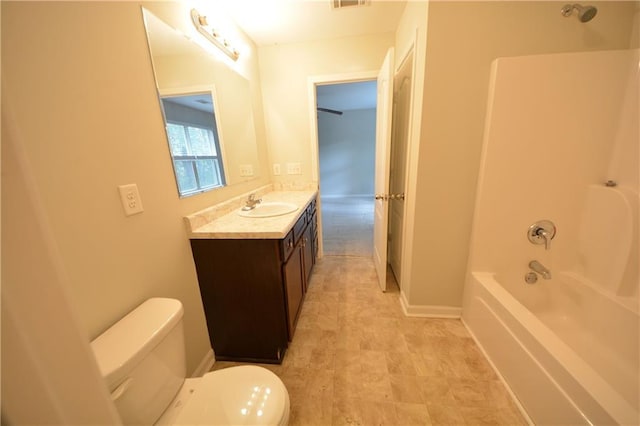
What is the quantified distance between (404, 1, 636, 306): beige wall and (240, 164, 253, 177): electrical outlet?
140 cm

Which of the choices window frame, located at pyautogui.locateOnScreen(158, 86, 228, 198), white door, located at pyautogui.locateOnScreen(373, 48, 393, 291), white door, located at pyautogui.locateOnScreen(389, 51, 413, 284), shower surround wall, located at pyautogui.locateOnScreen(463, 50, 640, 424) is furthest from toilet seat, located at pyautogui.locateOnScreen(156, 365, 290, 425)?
white door, located at pyautogui.locateOnScreen(389, 51, 413, 284)

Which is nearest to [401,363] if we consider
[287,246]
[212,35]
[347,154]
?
[287,246]

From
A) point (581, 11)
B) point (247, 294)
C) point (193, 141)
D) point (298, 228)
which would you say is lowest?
point (247, 294)

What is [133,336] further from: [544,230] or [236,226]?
[544,230]

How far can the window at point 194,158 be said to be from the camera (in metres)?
1.18

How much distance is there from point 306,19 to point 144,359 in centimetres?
237

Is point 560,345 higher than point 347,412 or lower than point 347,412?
higher

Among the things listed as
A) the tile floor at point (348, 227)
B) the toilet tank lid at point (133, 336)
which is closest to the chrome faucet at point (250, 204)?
the toilet tank lid at point (133, 336)

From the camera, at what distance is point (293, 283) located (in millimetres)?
1480

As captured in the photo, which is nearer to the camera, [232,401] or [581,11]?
[232,401]

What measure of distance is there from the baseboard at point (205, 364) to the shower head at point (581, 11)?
2779mm

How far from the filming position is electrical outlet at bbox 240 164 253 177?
6.23ft

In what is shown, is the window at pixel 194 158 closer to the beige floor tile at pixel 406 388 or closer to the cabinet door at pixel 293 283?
the cabinet door at pixel 293 283

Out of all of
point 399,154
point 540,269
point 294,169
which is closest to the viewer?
point 540,269
